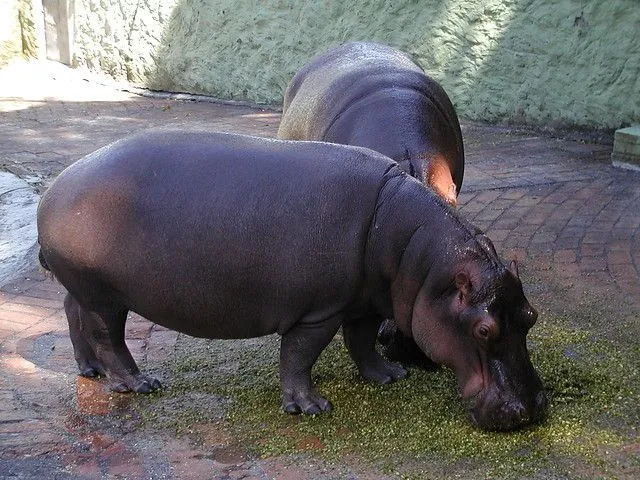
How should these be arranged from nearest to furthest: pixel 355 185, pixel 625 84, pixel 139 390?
pixel 355 185, pixel 139 390, pixel 625 84

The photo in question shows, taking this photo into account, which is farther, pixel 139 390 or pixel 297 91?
pixel 297 91

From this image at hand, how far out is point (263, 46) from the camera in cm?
1009

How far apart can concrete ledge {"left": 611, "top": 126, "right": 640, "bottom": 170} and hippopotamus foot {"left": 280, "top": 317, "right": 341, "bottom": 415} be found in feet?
14.1

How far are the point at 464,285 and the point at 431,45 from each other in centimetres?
605

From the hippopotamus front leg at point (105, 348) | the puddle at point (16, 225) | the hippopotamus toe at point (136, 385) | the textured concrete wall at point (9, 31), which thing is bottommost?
the textured concrete wall at point (9, 31)

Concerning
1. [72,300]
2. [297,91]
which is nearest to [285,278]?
[72,300]

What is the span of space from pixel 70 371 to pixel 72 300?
33 centimetres

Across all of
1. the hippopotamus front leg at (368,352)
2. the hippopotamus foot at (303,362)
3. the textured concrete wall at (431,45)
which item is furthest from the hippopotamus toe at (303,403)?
the textured concrete wall at (431,45)

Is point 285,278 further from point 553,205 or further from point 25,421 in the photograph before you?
point 553,205

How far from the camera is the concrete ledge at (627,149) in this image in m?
6.93

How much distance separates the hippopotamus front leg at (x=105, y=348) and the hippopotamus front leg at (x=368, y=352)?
774mm

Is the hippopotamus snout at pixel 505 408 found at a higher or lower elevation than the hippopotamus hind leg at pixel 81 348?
higher

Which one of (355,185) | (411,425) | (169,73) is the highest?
(355,185)

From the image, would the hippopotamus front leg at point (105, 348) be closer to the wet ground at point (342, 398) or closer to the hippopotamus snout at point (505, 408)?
the wet ground at point (342, 398)
